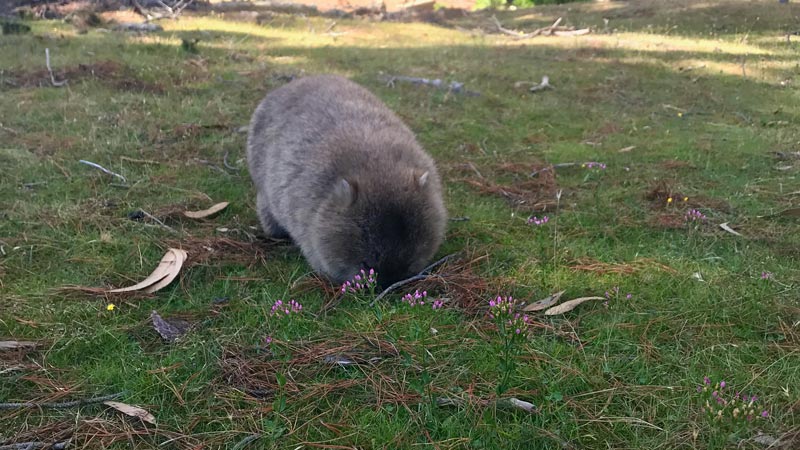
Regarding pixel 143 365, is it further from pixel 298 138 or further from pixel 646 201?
pixel 646 201

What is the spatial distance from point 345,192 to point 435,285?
88 centimetres

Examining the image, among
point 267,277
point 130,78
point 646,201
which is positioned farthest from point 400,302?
point 130,78

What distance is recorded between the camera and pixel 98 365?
3.14 m

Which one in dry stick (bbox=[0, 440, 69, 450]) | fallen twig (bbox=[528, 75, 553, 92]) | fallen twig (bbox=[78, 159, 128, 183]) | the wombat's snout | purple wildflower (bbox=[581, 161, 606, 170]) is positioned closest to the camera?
dry stick (bbox=[0, 440, 69, 450])

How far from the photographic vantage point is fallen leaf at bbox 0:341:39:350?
10.6 feet

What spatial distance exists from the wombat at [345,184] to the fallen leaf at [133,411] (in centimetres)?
162

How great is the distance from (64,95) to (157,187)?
4273 millimetres

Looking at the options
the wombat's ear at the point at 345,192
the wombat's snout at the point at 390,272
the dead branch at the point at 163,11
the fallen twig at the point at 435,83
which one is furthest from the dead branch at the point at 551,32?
the wombat's snout at the point at 390,272

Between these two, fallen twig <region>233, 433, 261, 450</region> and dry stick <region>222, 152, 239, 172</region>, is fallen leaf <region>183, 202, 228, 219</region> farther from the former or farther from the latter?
fallen twig <region>233, 433, 261, 450</region>

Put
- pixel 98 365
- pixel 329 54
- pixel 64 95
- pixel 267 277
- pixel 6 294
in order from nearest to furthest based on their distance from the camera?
pixel 98 365
pixel 6 294
pixel 267 277
pixel 64 95
pixel 329 54

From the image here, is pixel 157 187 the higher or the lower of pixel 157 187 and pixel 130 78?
the lower

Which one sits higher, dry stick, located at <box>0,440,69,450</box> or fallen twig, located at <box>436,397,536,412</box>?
dry stick, located at <box>0,440,69,450</box>

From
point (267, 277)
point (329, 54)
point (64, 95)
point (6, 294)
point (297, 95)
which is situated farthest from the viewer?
point (329, 54)

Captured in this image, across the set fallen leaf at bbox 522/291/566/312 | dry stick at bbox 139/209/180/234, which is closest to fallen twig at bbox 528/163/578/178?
fallen leaf at bbox 522/291/566/312
